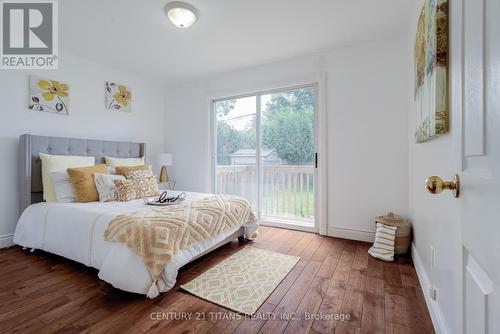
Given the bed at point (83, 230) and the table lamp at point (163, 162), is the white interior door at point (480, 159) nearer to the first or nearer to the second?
the bed at point (83, 230)

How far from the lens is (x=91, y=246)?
6.16 feet

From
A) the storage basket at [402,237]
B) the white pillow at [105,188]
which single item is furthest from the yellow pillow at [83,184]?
the storage basket at [402,237]

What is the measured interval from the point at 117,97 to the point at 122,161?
111 centimetres

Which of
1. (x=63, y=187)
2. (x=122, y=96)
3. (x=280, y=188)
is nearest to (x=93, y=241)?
(x=63, y=187)

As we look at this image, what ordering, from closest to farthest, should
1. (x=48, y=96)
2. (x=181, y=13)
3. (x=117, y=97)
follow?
(x=181, y=13), (x=48, y=96), (x=117, y=97)

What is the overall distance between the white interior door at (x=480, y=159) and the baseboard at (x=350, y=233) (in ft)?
7.33

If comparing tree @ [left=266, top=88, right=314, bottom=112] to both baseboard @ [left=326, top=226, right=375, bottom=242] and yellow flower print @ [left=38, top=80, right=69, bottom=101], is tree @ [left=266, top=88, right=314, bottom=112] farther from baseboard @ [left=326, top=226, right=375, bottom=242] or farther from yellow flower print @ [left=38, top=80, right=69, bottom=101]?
yellow flower print @ [left=38, top=80, right=69, bottom=101]

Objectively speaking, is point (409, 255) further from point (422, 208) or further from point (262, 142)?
point (262, 142)

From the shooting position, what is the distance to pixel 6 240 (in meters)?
2.61

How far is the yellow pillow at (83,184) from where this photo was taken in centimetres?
248

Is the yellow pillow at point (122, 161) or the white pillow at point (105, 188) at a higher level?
the yellow pillow at point (122, 161)

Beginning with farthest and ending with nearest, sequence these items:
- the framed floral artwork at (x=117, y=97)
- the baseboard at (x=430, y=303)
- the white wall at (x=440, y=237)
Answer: the framed floral artwork at (x=117, y=97), the baseboard at (x=430, y=303), the white wall at (x=440, y=237)

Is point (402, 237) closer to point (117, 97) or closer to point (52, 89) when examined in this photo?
point (117, 97)

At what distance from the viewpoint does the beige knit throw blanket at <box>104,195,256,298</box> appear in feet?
5.27
